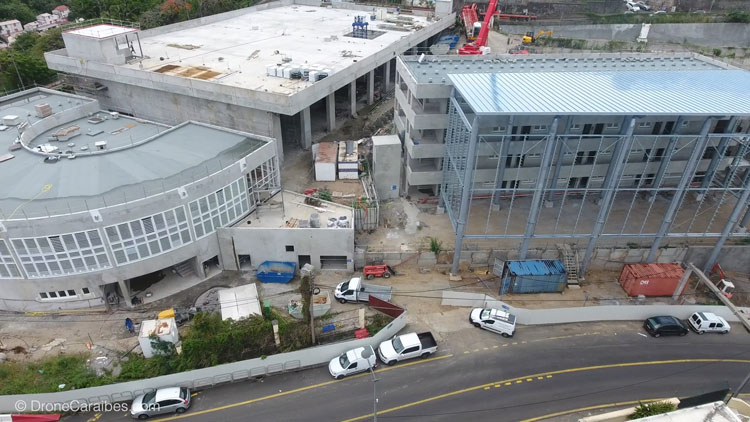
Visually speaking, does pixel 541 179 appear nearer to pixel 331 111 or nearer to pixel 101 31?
pixel 331 111

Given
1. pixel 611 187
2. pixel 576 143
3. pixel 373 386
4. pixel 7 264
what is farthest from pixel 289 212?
pixel 576 143

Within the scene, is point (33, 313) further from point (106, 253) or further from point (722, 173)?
point (722, 173)

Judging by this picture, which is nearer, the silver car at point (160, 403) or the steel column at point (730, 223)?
the silver car at point (160, 403)

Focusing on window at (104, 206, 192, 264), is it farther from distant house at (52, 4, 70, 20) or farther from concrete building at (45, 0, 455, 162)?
distant house at (52, 4, 70, 20)

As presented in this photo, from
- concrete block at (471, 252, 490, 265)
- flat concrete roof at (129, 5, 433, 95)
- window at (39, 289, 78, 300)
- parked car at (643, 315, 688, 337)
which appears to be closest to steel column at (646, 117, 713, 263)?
parked car at (643, 315, 688, 337)

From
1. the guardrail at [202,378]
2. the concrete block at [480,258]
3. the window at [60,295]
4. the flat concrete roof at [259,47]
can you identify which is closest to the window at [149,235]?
the window at [60,295]

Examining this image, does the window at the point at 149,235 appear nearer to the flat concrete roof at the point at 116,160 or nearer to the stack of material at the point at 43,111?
the flat concrete roof at the point at 116,160
